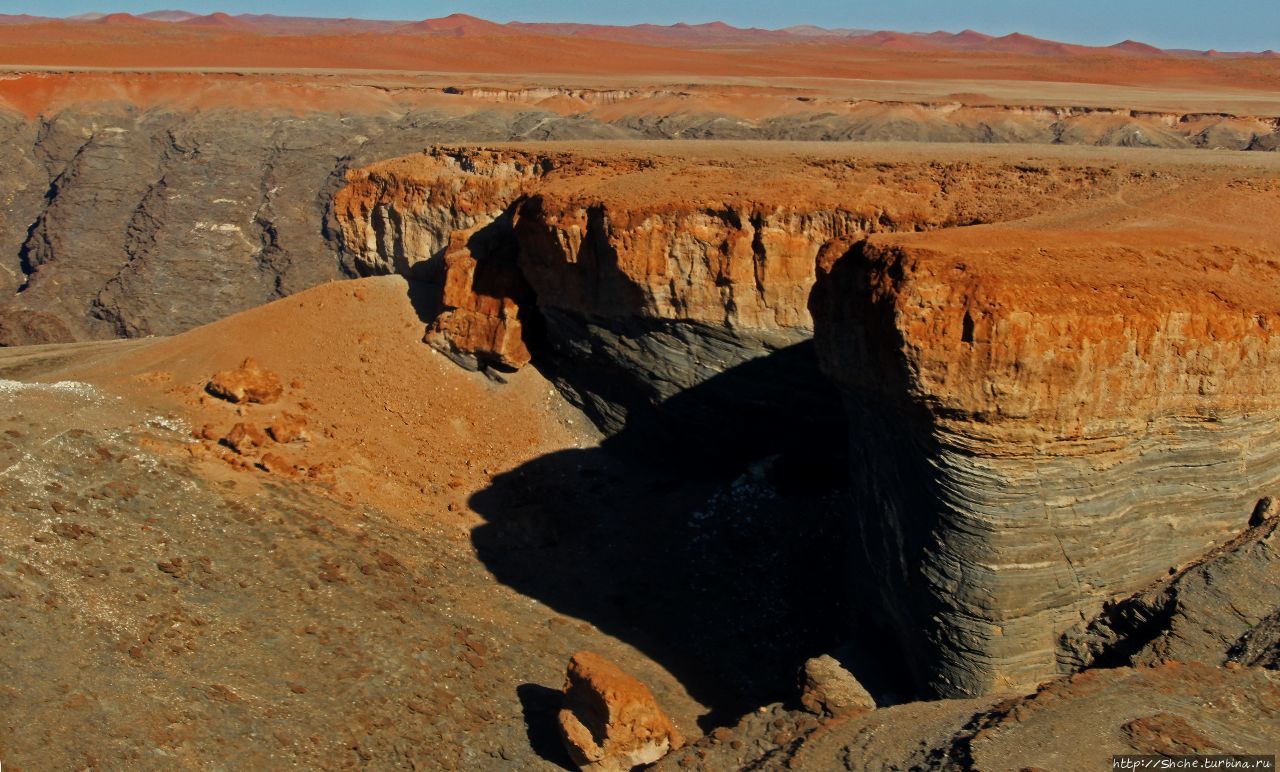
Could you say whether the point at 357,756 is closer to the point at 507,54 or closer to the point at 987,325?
the point at 987,325

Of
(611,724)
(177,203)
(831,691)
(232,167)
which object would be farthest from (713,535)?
(232,167)

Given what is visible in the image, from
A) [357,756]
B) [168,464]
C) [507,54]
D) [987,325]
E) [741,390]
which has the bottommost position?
[357,756]

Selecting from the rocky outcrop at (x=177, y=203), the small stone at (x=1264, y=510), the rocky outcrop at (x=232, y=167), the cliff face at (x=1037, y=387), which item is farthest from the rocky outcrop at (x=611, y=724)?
the rocky outcrop at (x=177, y=203)

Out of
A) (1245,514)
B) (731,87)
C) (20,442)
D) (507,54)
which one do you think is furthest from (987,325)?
(507,54)

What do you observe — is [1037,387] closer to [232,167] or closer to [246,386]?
[246,386]

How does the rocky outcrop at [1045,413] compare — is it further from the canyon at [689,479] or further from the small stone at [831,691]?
the small stone at [831,691]

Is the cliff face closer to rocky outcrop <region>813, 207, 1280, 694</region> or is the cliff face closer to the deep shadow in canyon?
rocky outcrop <region>813, 207, 1280, 694</region>
